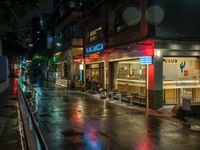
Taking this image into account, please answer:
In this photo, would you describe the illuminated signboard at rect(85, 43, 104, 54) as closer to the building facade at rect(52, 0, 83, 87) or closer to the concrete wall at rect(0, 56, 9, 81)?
the building facade at rect(52, 0, 83, 87)

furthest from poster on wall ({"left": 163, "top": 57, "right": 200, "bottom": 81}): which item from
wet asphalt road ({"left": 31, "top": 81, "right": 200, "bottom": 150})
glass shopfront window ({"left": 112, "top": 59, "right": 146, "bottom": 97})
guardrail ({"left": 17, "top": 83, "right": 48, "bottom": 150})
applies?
guardrail ({"left": 17, "top": 83, "right": 48, "bottom": 150})

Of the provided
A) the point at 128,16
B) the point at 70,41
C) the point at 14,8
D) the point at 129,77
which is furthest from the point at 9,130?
the point at 70,41

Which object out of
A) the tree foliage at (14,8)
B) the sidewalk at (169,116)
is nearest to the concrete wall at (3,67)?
the sidewalk at (169,116)

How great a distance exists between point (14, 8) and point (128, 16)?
18.0 meters

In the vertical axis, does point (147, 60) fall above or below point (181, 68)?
above

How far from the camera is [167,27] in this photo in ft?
67.1

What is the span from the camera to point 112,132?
12.8m

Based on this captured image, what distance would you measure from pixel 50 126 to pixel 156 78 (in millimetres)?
8631

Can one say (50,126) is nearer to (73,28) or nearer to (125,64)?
(125,64)

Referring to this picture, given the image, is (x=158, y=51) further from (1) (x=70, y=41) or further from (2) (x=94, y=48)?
(1) (x=70, y=41)

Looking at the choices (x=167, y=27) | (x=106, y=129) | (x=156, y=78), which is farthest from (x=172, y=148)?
(x=167, y=27)

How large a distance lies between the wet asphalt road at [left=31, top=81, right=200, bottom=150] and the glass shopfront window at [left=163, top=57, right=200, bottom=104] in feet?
12.8

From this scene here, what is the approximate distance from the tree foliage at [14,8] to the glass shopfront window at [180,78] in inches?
568

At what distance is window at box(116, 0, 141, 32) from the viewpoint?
75.2 feet
